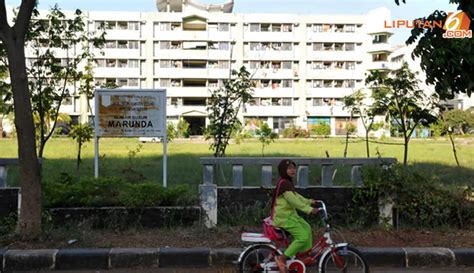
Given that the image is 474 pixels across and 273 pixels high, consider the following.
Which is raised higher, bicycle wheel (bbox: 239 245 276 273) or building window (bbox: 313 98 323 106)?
building window (bbox: 313 98 323 106)

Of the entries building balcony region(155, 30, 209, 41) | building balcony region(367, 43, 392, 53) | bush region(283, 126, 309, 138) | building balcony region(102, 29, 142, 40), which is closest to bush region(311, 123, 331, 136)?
bush region(283, 126, 309, 138)

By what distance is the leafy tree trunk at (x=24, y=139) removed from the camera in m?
6.54

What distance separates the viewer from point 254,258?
5.45 meters

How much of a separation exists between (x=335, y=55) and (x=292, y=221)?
63.9m

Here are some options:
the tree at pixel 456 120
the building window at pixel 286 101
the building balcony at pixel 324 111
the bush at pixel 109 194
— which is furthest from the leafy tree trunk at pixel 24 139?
the building balcony at pixel 324 111

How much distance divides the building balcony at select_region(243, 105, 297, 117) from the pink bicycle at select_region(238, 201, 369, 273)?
59.1 meters

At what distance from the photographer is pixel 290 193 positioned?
5.24 metres

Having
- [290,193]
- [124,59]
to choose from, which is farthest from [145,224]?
[124,59]

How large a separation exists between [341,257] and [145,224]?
3.31m

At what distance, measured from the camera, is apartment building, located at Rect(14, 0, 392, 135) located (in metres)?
63.3

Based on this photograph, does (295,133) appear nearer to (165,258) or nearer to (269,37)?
(269,37)

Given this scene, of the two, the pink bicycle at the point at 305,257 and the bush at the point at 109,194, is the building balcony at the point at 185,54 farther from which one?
the pink bicycle at the point at 305,257

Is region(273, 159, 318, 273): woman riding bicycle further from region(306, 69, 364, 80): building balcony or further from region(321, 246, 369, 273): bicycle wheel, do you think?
region(306, 69, 364, 80): building balcony

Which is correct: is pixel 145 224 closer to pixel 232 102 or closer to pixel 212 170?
pixel 212 170
